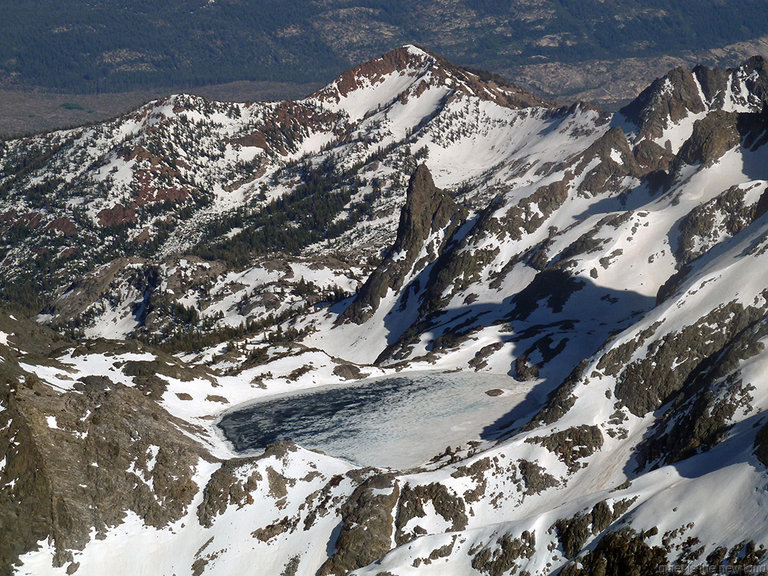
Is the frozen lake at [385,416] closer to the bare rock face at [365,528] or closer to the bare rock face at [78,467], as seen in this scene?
the bare rock face at [365,528]

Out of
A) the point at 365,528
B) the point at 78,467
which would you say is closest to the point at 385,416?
the point at 365,528

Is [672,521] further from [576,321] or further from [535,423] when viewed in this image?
[576,321]

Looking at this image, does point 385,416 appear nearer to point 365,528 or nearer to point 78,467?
point 365,528

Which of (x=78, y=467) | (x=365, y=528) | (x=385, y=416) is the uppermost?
(x=78, y=467)

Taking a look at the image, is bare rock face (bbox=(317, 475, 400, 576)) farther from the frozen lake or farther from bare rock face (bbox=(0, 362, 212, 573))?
the frozen lake

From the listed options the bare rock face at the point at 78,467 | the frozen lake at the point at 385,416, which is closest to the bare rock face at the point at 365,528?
the bare rock face at the point at 78,467

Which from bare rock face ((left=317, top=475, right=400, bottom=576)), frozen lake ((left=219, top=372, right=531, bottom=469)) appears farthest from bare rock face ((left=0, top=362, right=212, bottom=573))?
frozen lake ((left=219, top=372, right=531, bottom=469))

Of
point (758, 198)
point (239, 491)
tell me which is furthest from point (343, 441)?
point (758, 198)
